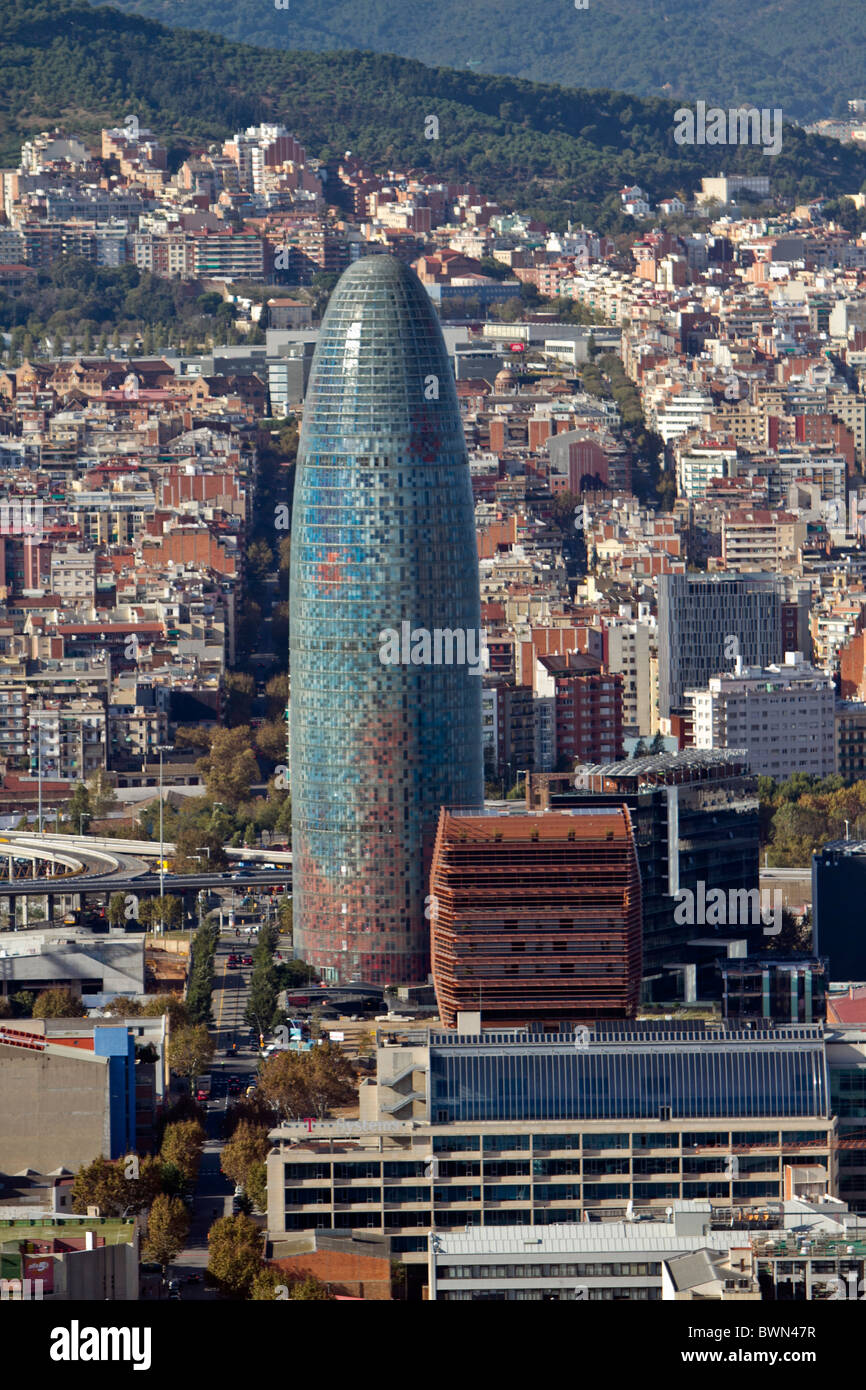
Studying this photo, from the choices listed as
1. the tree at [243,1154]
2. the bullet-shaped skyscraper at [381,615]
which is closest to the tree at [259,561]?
the bullet-shaped skyscraper at [381,615]

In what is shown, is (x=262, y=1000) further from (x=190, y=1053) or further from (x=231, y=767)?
(x=231, y=767)

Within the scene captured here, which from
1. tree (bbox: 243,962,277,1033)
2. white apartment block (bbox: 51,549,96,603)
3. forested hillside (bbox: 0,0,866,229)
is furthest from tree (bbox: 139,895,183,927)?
forested hillside (bbox: 0,0,866,229)

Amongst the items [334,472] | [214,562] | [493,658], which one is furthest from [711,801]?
[214,562]

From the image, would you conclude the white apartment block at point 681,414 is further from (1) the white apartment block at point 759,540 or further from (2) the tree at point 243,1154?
(2) the tree at point 243,1154

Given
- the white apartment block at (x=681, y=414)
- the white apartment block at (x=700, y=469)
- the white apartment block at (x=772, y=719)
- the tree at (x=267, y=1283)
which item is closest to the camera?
the tree at (x=267, y=1283)

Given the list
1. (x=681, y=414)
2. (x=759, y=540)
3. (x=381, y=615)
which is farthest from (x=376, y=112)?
(x=381, y=615)

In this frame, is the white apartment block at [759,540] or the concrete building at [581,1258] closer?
the concrete building at [581,1258]

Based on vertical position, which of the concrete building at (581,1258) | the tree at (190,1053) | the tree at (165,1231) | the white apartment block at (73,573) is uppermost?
the white apartment block at (73,573)

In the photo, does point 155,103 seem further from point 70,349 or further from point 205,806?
point 205,806
